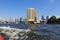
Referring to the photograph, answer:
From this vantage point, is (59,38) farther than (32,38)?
Yes

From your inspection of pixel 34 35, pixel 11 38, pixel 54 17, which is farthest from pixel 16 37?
pixel 54 17

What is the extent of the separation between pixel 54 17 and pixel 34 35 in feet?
383

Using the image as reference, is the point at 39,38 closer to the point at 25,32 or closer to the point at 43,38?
the point at 43,38

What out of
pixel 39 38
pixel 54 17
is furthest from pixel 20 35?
pixel 54 17

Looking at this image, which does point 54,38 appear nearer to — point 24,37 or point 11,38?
point 24,37

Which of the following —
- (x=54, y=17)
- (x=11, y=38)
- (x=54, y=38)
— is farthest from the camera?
(x=54, y=17)

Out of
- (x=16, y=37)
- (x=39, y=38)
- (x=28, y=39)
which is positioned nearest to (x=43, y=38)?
(x=39, y=38)

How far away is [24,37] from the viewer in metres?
9.38

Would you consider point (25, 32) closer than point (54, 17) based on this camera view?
Yes

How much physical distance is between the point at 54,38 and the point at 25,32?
64.5 inches

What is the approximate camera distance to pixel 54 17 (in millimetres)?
125125

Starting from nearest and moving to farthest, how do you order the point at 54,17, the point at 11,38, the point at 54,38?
1. the point at 11,38
2. the point at 54,38
3. the point at 54,17

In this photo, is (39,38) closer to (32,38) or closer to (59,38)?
(32,38)

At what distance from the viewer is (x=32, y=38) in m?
9.16
